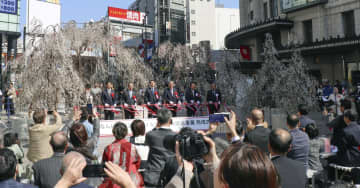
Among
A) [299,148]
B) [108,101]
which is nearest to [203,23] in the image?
[108,101]

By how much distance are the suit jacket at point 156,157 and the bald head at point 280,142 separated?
1380mm

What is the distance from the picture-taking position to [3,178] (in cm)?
237

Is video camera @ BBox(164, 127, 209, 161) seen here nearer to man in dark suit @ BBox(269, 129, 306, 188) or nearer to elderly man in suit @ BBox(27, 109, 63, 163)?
Result: man in dark suit @ BBox(269, 129, 306, 188)

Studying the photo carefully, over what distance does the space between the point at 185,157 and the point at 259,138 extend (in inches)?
86.5

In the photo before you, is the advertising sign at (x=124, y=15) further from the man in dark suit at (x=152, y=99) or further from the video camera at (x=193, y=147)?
the video camera at (x=193, y=147)

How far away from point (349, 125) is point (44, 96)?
10074 millimetres

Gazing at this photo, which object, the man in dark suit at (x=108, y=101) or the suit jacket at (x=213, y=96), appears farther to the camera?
the suit jacket at (x=213, y=96)

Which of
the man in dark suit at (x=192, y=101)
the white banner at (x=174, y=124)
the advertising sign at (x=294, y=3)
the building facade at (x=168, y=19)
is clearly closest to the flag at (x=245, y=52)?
the advertising sign at (x=294, y=3)

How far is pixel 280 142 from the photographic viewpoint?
3.09m

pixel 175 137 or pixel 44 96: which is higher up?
pixel 44 96

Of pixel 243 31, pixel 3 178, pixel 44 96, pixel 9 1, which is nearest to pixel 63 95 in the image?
pixel 44 96

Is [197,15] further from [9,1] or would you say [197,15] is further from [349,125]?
[349,125]

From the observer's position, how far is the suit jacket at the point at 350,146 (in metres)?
4.83

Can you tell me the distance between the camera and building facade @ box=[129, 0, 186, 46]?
2389 inches
